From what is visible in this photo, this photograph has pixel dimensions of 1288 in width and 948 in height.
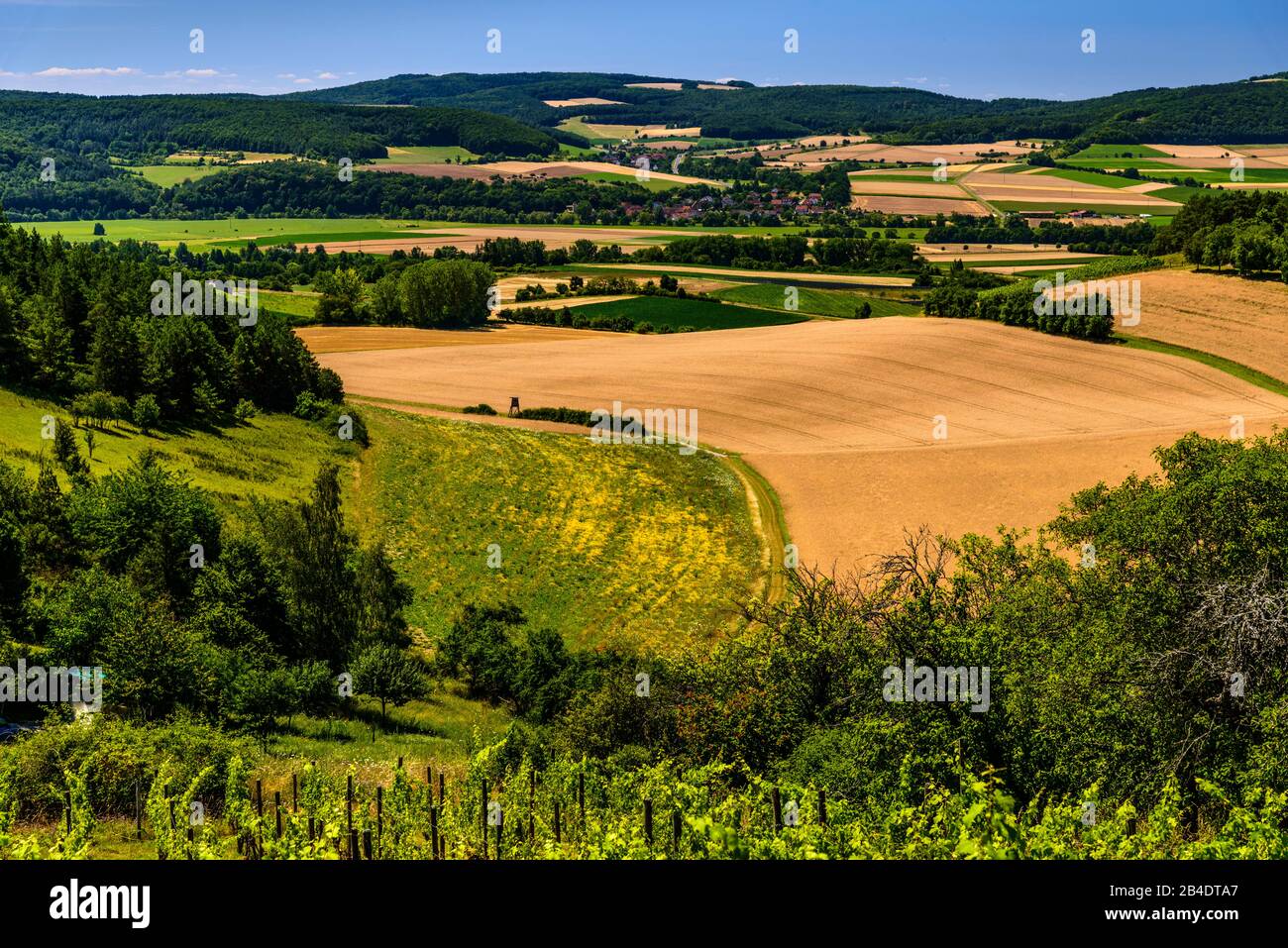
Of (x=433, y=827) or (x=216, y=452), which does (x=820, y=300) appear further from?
(x=433, y=827)

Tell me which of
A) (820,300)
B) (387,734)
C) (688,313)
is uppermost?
(820,300)

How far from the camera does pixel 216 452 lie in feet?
192

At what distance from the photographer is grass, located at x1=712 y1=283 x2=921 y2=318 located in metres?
123

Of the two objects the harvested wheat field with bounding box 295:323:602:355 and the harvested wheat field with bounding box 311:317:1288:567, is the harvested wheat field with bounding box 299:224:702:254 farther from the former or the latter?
the harvested wheat field with bounding box 311:317:1288:567

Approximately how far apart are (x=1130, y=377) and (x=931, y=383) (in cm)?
1569

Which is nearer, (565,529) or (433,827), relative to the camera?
(433,827)

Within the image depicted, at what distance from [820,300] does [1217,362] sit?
167 feet

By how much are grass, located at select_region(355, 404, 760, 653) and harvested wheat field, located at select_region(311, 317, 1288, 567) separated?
5.32m

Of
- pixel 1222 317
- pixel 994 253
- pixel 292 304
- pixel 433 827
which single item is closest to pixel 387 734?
pixel 433 827

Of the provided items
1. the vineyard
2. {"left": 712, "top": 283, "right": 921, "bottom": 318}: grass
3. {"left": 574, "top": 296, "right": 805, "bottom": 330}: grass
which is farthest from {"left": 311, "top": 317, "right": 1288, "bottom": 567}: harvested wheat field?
the vineyard

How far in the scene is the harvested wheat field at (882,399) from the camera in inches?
2356

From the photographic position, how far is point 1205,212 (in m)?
114

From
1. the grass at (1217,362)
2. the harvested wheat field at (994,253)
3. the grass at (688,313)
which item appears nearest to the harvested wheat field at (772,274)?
the harvested wheat field at (994,253)

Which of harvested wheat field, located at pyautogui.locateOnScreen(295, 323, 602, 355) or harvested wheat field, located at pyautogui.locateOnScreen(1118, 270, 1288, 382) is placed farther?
harvested wheat field, located at pyautogui.locateOnScreen(295, 323, 602, 355)
